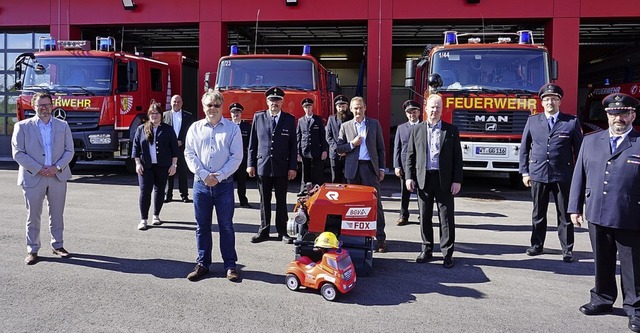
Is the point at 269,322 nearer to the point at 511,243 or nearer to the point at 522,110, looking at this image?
the point at 511,243

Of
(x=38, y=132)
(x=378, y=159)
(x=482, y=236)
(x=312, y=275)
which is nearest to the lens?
(x=312, y=275)

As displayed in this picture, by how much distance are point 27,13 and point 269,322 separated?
1700 centimetres

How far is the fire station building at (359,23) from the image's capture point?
14.4 metres

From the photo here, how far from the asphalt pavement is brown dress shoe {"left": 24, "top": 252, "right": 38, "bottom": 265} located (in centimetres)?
8

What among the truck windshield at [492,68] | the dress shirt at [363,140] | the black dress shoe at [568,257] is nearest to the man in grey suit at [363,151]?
the dress shirt at [363,140]

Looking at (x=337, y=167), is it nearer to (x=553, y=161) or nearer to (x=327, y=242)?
(x=327, y=242)

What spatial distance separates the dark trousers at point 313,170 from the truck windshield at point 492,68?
149 inches

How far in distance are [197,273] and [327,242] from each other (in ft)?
4.35

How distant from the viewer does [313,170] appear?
7.80 m

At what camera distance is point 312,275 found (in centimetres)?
455

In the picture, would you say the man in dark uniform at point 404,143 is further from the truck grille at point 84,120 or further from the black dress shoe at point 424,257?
the truck grille at point 84,120

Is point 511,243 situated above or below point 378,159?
below

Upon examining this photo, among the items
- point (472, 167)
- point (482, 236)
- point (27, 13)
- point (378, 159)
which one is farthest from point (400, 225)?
point (27, 13)

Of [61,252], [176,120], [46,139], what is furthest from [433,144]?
[176,120]
